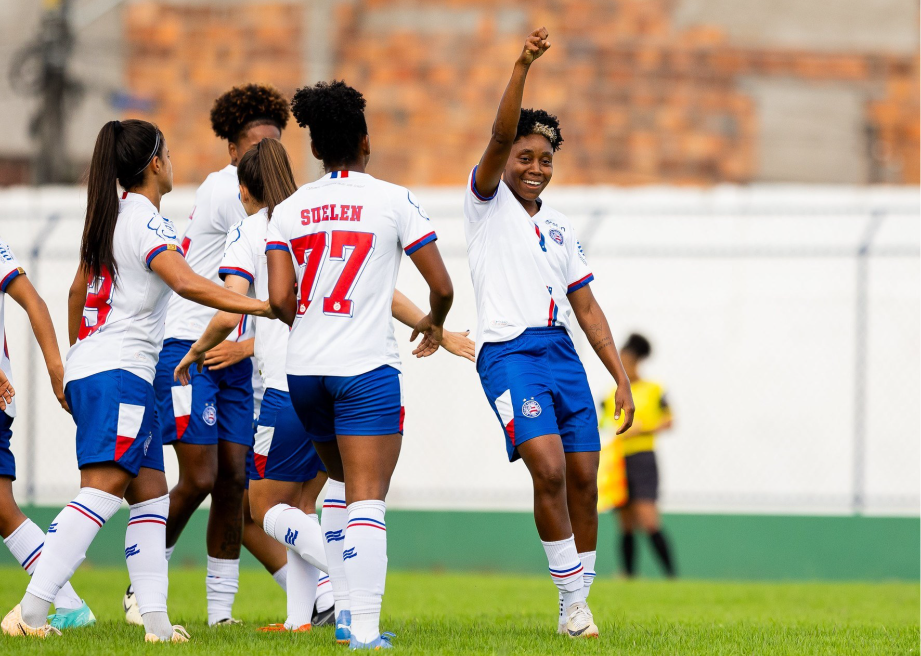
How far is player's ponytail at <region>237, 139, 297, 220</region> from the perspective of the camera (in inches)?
211

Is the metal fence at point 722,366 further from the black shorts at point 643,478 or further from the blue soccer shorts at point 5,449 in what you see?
the blue soccer shorts at point 5,449

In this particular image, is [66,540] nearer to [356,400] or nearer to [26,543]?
[26,543]

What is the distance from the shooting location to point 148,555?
476 cm

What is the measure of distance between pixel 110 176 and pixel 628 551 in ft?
21.5

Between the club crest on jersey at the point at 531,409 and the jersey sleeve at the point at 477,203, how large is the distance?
85 centimetres

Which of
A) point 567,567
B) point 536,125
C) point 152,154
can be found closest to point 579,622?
point 567,567

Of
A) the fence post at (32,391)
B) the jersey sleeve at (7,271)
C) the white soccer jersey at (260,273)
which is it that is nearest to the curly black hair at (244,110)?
the white soccer jersey at (260,273)

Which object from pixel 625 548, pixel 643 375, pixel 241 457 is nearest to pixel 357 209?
pixel 241 457

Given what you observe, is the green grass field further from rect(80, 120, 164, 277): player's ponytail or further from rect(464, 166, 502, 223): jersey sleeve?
rect(464, 166, 502, 223): jersey sleeve

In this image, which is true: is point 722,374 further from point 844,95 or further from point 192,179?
point 192,179

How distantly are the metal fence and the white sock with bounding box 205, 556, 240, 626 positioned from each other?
552 centimetres

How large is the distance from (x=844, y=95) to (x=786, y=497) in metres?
7.71

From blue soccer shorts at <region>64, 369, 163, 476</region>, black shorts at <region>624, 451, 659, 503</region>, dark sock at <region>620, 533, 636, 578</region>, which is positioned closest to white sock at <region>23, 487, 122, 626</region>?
blue soccer shorts at <region>64, 369, 163, 476</region>

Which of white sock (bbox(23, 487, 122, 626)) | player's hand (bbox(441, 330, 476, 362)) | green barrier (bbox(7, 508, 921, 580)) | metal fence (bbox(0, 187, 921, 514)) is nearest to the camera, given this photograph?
white sock (bbox(23, 487, 122, 626))
